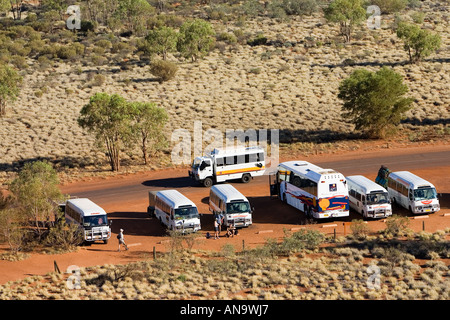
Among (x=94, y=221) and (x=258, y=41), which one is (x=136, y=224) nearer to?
(x=94, y=221)

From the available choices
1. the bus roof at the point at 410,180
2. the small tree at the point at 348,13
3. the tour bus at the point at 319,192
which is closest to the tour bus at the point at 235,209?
the tour bus at the point at 319,192

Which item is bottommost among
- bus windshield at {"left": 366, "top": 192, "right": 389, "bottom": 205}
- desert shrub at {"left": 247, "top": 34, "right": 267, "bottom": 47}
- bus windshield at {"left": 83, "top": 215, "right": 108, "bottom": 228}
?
bus windshield at {"left": 83, "top": 215, "right": 108, "bottom": 228}

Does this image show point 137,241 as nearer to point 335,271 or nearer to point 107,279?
point 107,279

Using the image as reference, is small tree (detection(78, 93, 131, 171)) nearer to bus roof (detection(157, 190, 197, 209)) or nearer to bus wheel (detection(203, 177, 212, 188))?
bus wheel (detection(203, 177, 212, 188))

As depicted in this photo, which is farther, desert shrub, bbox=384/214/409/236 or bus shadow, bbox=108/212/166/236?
bus shadow, bbox=108/212/166/236

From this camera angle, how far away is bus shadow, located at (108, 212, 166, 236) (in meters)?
45.4

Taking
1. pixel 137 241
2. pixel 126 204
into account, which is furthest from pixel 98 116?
pixel 137 241

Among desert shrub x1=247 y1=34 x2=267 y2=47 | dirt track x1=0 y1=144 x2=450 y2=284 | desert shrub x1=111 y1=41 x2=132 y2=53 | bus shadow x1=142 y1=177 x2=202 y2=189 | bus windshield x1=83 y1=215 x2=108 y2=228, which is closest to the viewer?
dirt track x1=0 y1=144 x2=450 y2=284

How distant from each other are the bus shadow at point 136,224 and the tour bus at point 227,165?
674 cm

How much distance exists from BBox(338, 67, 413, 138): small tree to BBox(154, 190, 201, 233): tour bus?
87.5 feet

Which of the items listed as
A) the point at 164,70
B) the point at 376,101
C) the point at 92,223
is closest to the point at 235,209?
the point at 92,223

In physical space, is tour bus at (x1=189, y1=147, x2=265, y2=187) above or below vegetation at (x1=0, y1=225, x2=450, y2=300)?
above

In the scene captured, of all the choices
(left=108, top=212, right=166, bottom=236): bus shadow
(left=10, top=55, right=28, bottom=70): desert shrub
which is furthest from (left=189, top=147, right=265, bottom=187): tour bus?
(left=10, top=55, right=28, bottom=70): desert shrub

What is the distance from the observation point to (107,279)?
36.6m
